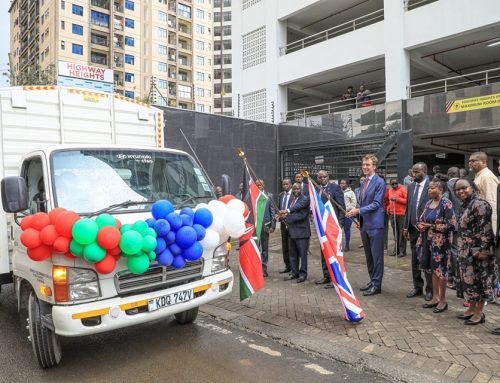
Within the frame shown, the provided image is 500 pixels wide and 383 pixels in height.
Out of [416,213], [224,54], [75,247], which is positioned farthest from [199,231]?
[224,54]

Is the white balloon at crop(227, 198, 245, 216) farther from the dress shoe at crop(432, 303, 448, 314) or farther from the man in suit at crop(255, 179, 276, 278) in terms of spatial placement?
the man in suit at crop(255, 179, 276, 278)

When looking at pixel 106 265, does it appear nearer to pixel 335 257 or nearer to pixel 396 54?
pixel 335 257

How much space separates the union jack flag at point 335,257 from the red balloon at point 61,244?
9.96 ft

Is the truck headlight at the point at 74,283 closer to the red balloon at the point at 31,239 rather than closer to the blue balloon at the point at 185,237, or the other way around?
the red balloon at the point at 31,239

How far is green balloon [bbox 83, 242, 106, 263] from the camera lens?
3.38 m

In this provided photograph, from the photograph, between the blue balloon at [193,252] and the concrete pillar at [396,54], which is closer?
the blue balloon at [193,252]

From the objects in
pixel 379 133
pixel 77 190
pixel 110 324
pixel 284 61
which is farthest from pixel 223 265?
pixel 284 61

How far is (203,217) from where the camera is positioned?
405 cm

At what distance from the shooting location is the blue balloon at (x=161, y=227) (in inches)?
145

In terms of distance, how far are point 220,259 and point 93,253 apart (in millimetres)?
1517

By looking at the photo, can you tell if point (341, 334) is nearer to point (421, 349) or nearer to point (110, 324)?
point (421, 349)

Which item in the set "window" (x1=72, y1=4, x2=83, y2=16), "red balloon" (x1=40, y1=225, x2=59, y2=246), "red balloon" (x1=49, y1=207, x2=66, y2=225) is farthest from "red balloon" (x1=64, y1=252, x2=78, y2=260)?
"window" (x1=72, y1=4, x2=83, y2=16)

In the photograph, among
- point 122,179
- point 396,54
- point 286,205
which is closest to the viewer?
point 122,179

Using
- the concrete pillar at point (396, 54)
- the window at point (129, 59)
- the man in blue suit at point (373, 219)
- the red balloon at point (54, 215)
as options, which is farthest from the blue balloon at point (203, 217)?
the window at point (129, 59)
